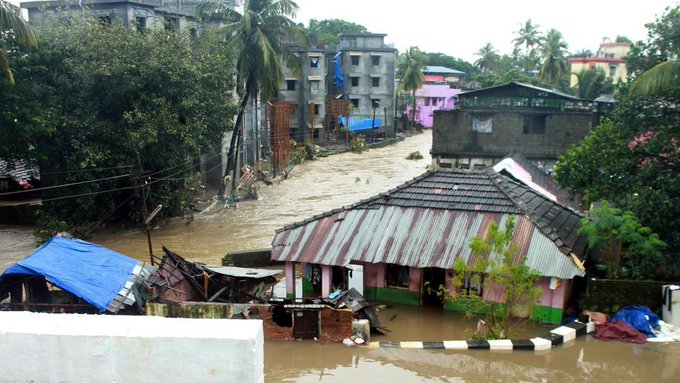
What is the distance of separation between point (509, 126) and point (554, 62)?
28456 mm

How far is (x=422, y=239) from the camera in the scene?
14.9m

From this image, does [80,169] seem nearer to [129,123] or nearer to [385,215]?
[129,123]

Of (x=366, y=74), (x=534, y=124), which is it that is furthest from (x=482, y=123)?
(x=366, y=74)

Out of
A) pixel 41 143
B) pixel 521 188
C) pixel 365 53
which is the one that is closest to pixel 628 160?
pixel 521 188

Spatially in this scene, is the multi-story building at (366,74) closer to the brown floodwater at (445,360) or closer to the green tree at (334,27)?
the green tree at (334,27)

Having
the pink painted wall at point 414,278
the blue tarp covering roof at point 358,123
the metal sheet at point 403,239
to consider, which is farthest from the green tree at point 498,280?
the blue tarp covering roof at point 358,123

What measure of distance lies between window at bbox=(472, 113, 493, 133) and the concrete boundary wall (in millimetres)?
20779

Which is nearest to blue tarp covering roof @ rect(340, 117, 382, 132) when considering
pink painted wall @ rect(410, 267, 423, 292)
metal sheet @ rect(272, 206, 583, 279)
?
metal sheet @ rect(272, 206, 583, 279)

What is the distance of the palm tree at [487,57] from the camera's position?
8288cm

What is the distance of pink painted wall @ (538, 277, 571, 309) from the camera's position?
45.1 feet

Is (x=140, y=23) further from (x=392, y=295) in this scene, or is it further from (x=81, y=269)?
(x=392, y=295)

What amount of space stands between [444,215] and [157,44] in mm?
14257

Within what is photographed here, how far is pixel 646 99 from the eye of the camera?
1494 cm

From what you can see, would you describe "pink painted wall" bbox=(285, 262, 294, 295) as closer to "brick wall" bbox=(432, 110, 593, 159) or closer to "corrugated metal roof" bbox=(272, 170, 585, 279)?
"corrugated metal roof" bbox=(272, 170, 585, 279)
